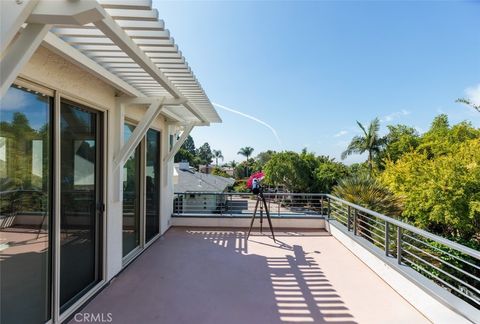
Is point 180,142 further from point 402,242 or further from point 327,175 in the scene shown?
point 327,175

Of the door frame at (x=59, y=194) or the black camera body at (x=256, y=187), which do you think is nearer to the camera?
the door frame at (x=59, y=194)

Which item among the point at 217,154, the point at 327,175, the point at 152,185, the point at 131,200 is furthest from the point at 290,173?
the point at 217,154

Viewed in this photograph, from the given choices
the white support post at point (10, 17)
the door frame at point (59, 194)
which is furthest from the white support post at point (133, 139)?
the white support post at point (10, 17)

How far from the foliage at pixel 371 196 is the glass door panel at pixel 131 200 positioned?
4404 mm

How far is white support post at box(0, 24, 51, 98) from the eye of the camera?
52.0 inches

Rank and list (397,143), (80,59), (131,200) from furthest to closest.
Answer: (397,143) < (131,200) < (80,59)

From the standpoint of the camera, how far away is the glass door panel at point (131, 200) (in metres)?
3.99

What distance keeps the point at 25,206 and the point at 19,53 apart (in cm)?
127

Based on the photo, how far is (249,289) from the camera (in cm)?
326

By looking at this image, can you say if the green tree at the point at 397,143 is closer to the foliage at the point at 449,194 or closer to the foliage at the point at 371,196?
the foliage at the point at 449,194

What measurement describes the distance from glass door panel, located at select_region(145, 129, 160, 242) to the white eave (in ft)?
5.40

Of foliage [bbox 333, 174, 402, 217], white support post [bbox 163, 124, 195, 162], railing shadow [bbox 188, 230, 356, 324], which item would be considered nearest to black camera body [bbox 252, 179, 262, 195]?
railing shadow [bbox 188, 230, 356, 324]

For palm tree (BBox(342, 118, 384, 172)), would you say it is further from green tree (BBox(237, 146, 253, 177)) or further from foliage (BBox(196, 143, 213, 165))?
foliage (BBox(196, 143, 213, 165))

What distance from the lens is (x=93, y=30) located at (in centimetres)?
183
